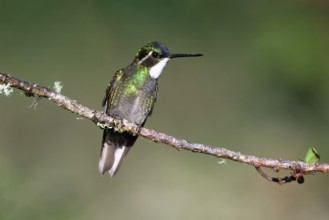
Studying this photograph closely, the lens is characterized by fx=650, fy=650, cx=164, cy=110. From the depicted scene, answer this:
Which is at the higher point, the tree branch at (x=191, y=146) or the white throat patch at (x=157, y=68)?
the white throat patch at (x=157, y=68)

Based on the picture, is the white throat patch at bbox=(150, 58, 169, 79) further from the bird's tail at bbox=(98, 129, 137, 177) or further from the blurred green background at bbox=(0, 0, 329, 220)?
the blurred green background at bbox=(0, 0, 329, 220)

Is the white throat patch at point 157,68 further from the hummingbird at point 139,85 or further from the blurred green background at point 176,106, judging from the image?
the blurred green background at point 176,106

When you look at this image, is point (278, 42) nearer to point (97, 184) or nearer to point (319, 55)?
point (319, 55)

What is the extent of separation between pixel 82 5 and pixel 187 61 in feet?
8.26

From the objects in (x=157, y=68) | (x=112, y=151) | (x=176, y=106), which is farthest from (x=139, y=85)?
(x=176, y=106)

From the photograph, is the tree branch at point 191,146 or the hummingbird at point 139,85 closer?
the tree branch at point 191,146

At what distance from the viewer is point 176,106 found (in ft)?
28.9

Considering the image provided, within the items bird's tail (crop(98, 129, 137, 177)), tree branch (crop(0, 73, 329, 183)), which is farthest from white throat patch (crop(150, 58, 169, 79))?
tree branch (crop(0, 73, 329, 183))

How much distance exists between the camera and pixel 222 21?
12.0m

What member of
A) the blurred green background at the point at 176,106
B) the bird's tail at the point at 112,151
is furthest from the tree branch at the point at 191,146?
the blurred green background at the point at 176,106

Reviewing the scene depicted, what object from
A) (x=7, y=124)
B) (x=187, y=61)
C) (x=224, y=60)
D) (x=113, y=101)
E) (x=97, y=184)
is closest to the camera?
(x=113, y=101)

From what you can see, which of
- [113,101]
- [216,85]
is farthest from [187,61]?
[113,101]

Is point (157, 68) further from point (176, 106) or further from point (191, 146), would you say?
point (176, 106)

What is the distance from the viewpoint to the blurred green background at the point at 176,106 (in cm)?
732
